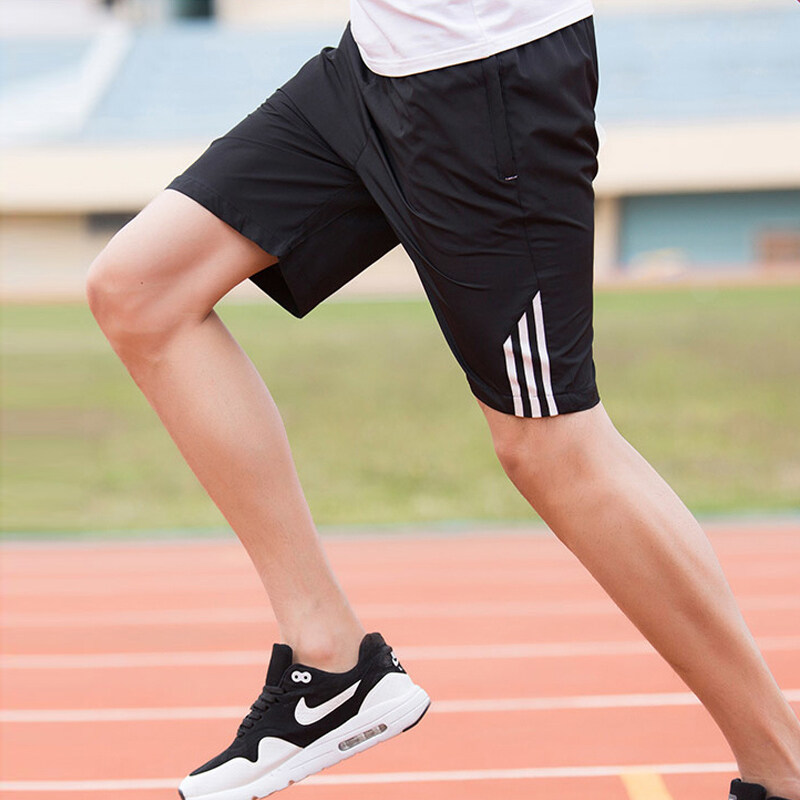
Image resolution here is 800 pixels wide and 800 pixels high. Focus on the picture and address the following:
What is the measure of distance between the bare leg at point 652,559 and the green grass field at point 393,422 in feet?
17.6

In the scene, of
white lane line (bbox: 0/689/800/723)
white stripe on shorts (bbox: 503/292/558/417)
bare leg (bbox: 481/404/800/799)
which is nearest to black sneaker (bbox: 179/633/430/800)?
bare leg (bbox: 481/404/800/799)

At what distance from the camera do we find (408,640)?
11.9 feet

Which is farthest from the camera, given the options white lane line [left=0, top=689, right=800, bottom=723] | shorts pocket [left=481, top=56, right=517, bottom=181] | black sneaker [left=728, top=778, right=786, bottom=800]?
white lane line [left=0, top=689, right=800, bottom=723]

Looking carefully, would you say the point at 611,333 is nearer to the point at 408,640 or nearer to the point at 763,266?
the point at 408,640

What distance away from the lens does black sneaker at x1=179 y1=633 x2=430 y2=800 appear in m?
1.71

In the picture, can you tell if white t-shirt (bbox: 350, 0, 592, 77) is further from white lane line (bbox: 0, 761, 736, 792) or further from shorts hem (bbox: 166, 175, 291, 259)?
white lane line (bbox: 0, 761, 736, 792)

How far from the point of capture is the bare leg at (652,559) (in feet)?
5.04

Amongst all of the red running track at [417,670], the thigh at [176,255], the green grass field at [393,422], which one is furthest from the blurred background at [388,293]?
the thigh at [176,255]

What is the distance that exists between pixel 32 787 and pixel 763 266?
24.9 meters

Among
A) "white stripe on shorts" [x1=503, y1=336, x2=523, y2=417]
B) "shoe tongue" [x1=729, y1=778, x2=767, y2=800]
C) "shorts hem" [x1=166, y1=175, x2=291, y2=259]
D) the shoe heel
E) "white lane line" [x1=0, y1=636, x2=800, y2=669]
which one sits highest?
"shorts hem" [x1=166, y1=175, x2=291, y2=259]

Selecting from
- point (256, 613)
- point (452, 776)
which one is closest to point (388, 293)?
point (256, 613)

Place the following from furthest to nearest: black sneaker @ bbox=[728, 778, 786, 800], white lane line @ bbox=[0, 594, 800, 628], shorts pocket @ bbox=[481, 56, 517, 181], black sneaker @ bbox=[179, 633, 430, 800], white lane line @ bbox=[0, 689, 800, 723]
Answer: white lane line @ bbox=[0, 594, 800, 628] → white lane line @ bbox=[0, 689, 800, 723] → black sneaker @ bbox=[179, 633, 430, 800] → black sneaker @ bbox=[728, 778, 786, 800] → shorts pocket @ bbox=[481, 56, 517, 181]

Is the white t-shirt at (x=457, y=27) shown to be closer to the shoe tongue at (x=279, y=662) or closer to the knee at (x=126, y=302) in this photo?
the knee at (x=126, y=302)

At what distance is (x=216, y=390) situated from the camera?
1695 mm
